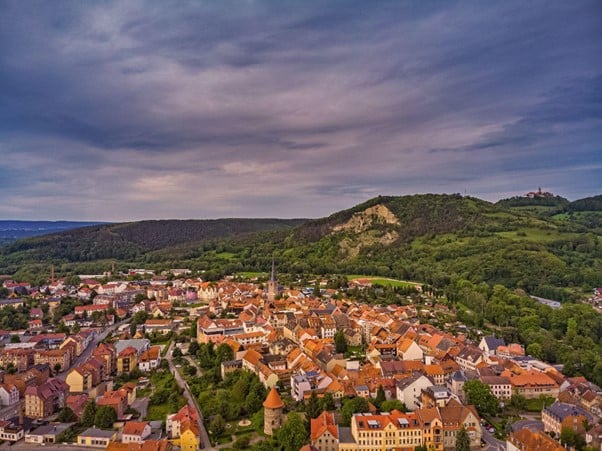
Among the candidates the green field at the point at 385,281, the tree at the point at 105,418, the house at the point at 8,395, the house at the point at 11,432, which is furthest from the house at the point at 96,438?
the green field at the point at 385,281

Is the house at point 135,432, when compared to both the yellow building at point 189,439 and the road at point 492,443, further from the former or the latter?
the road at point 492,443

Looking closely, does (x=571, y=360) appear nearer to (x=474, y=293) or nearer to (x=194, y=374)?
(x=474, y=293)

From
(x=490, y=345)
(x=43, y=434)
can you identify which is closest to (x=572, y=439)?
(x=490, y=345)

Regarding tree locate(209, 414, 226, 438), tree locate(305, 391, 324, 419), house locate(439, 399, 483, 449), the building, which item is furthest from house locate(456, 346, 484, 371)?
tree locate(209, 414, 226, 438)

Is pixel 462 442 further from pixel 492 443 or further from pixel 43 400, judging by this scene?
pixel 43 400

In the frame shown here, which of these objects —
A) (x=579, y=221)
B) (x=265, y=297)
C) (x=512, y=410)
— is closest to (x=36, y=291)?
(x=265, y=297)
